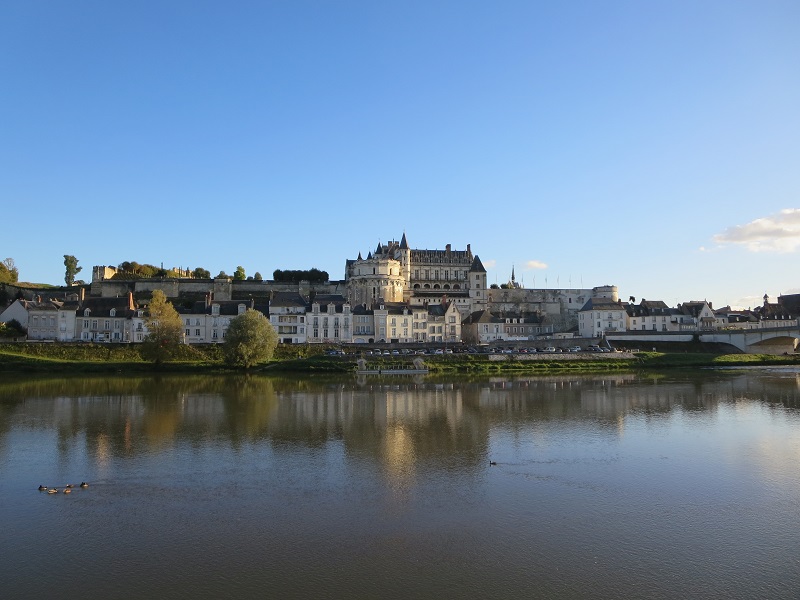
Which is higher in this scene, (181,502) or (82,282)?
(82,282)

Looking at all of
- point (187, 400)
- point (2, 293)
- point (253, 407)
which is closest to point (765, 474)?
point (253, 407)

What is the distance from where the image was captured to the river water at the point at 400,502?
8.16 m

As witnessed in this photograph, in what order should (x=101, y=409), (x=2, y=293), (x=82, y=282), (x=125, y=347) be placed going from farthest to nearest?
(x=82, y=282) < (x=2, y=293) < (x=125, y=347) < (x=101, y=409)

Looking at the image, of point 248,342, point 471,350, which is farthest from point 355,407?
point 471,350

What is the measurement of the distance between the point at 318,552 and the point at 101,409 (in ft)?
51.9

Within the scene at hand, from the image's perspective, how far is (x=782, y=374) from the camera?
3638 centimetres

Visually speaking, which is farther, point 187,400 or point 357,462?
point 187,400

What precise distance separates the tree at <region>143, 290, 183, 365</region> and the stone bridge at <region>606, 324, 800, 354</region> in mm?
31074

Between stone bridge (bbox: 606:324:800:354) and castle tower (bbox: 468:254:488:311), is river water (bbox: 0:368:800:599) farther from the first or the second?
castle tower (bbox: 468:254:488:311)

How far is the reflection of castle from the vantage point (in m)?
57.3

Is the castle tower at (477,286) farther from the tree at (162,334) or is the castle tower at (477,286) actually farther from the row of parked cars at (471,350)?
the tree at (162,334)

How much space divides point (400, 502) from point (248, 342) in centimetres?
2596

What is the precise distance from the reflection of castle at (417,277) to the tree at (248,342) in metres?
19.5

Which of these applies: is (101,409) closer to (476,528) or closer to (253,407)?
(253,407)
